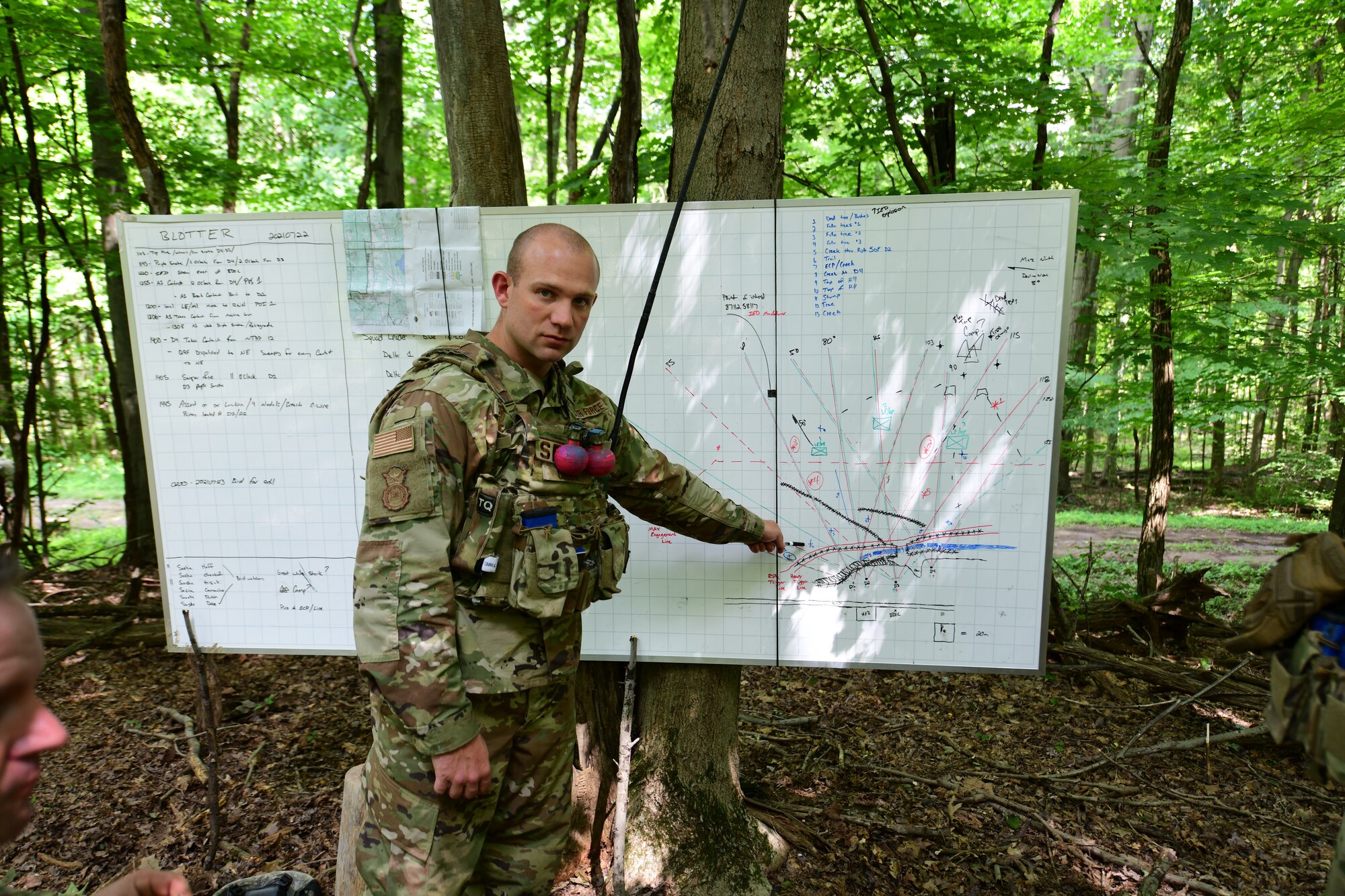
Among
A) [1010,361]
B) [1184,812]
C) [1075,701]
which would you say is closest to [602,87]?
[1010,361]

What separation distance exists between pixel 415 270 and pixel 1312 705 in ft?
9.14

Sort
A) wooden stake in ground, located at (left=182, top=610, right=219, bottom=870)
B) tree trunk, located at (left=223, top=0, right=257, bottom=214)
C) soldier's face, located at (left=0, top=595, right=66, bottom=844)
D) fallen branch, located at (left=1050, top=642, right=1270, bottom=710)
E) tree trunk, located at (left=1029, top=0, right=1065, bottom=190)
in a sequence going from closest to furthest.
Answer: soldier's face, located at (left=0, top=595, right=66, bottom=844) < wooden stake in ground, located at (left=182, top=610, right=219, bottom=870) < fallen branch, located at (left=1050, top=642, right=1270, bottom=710) < tree trunk, located at (left=1029, top=0, right=1065, bottom=190) < tree trunk, located at (left=223, top=0, right=257, bottom=214)

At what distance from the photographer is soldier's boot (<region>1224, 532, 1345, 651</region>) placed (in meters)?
1.44

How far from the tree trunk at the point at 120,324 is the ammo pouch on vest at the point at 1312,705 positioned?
5.96 m

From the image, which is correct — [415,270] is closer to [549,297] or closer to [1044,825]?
[549,297]

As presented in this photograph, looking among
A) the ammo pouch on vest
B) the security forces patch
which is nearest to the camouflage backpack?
the ammo pouch on vest

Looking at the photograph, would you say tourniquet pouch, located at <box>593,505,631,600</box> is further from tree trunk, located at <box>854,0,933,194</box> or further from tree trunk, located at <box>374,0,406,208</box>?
tree trunk, located at <box>374,0,406,208</box>

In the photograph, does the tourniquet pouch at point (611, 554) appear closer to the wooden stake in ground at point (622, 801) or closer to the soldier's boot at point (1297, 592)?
the wooden stake in ground at point (622, 801)

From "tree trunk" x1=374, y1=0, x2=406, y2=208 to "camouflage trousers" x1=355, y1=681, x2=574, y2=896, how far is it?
17.1ft

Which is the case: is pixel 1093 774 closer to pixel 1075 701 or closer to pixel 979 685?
pixel 1075 701

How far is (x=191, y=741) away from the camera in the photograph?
3.36 meters

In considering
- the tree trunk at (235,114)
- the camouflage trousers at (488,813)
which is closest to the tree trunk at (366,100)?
the tree trunk at (235,114)

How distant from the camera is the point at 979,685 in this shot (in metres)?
4.11

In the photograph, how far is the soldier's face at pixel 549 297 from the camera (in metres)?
1.79
